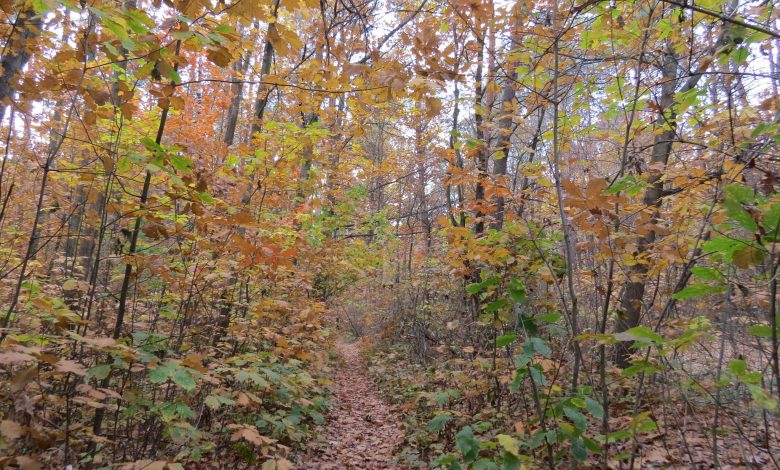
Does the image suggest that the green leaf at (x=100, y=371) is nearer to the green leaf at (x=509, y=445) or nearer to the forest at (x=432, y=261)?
the forest at (x=432, y=261)

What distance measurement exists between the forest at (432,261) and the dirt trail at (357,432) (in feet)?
0.19

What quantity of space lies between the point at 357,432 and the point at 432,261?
11.2ft

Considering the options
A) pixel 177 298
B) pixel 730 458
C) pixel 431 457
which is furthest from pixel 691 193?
pixel 177 298

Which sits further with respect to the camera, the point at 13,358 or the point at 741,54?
the point at 741,54

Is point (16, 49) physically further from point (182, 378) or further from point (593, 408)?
point (593, 408)

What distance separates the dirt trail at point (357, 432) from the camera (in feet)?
16.6

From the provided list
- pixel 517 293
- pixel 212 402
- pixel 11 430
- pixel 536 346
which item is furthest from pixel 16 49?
pixel 536 346

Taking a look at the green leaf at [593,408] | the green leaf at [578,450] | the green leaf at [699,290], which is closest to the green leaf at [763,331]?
the green leaf at [699,290]

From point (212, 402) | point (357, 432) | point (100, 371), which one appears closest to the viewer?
point (100, 371)

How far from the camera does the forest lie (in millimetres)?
2385

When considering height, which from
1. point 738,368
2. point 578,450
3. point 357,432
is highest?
point 738,368

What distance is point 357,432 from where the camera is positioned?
627 cm

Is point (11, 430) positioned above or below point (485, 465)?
above

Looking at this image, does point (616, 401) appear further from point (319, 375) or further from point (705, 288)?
point (319, 375)
